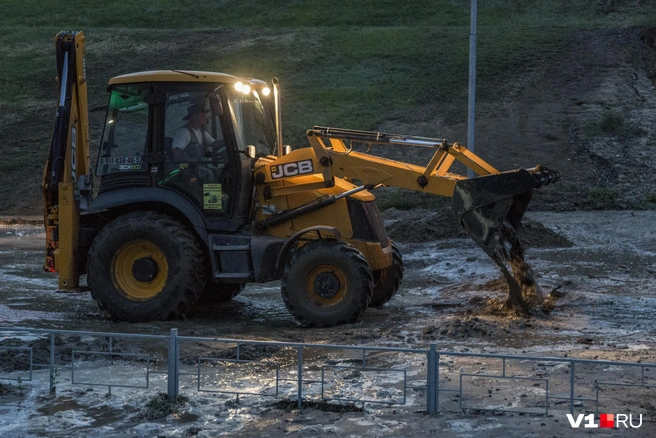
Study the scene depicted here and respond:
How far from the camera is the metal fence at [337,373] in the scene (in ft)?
28.9

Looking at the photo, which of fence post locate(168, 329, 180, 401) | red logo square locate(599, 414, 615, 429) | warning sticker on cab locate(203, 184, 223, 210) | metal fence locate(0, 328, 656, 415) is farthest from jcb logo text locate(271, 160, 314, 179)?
red logo square locate(599, 414, 615, 429)

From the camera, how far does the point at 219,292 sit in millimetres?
15461

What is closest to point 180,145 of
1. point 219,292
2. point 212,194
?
point 212,194

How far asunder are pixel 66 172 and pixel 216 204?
2.13 m

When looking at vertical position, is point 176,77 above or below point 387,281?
above

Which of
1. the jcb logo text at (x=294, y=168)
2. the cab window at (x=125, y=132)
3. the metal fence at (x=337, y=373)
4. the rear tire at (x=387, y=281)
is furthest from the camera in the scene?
the rear tire at (x=387, y=281)

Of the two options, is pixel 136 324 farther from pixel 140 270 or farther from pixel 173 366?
pixel 173 366

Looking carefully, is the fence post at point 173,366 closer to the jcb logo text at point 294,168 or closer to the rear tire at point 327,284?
the rear tire at point 327,284

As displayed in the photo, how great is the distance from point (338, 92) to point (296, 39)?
736 centimetres

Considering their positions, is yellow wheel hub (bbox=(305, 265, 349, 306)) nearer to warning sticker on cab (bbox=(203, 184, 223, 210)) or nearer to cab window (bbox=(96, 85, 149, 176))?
warning sticker on cab (bbox=(203, 184, 223, 210))

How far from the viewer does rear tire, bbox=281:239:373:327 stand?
1288 cm

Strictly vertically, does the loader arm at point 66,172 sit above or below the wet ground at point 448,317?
above

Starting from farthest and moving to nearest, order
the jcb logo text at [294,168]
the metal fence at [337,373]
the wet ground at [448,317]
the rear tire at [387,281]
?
the rear tire at [387,281]
the jcb logo text at [294,168]
the metal fence at [337,373]
the wet ground at [448,317]

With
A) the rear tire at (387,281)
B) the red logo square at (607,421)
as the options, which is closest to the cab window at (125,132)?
the rear tire at (387,281)
